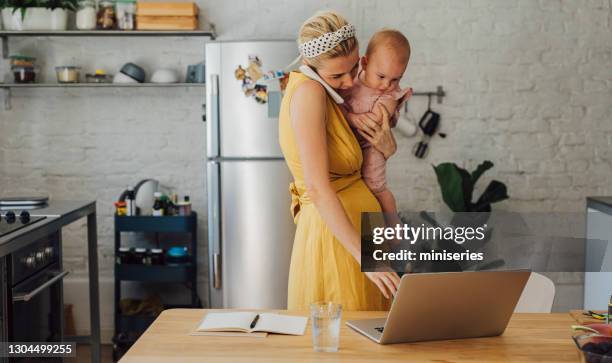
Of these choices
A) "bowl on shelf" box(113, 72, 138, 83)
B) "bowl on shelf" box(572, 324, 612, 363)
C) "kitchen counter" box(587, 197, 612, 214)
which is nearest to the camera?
"bowl on shelf" box(572, 324, 612, 363)

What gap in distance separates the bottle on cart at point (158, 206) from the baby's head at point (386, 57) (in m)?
2.30

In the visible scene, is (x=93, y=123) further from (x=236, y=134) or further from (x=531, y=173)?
(x=531, y=173)

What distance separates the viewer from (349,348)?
5.17 feet

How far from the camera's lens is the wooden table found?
1511mm

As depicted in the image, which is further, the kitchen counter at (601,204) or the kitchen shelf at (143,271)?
the kitchen shelf at (143,271)

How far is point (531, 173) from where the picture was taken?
4398mm

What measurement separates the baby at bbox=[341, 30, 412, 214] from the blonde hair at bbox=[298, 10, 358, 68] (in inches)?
3.6

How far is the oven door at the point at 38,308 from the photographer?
2.60 metres

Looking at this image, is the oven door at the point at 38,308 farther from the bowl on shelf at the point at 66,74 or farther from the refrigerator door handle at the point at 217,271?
the bowl on shelf at the point at 66,74

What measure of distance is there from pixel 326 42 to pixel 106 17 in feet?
8.43

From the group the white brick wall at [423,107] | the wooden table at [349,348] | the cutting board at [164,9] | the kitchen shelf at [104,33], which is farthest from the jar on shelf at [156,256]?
the wooden table at [349,348]

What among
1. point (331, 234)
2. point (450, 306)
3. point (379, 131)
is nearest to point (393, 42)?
point (379, 131)

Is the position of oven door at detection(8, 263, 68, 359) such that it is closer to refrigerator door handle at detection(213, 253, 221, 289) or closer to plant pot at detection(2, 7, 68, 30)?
refrigerator door handle at detection(213, 253, 221, 289)

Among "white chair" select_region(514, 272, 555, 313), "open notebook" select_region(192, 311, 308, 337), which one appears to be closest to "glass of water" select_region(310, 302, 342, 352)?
"open notebook" select_region(192, 311, 308, 337)
